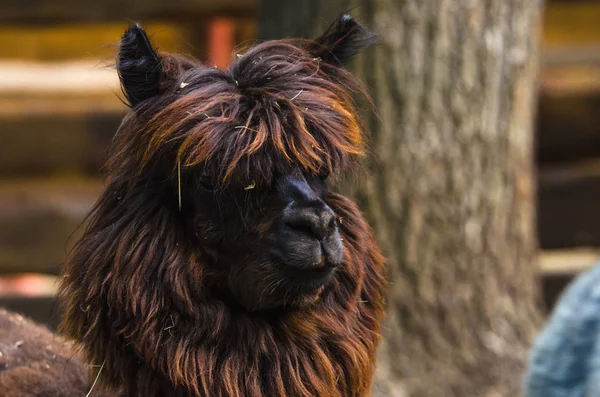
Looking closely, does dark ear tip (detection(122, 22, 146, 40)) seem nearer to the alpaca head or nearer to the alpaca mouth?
the alpaca head

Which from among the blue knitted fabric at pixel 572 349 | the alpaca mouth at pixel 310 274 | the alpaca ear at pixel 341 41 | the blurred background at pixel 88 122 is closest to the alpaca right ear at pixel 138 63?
the alpaca ear at pixel 341 41

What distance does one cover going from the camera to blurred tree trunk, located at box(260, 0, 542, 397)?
4.69 metres

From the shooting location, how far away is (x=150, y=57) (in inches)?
113

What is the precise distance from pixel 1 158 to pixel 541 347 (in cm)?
528

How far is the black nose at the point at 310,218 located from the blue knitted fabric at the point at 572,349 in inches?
30.1

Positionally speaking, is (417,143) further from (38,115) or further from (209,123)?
(38,115)

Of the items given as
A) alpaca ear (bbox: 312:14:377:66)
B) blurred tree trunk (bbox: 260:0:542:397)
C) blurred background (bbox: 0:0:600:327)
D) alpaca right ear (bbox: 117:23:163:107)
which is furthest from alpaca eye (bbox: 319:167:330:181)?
blurred background (bbox: 0:0:600:327)

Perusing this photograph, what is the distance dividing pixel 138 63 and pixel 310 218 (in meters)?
0.76

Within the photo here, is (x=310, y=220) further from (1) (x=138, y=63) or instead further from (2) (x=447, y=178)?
(2) (x=447, y=178)

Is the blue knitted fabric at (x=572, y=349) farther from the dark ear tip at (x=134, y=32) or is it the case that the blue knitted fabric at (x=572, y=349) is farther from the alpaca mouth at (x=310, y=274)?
the dark ear tip at (x=134, y=32)

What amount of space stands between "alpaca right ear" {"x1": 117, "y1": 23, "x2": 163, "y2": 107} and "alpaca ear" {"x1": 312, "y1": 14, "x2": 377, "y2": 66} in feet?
1.95

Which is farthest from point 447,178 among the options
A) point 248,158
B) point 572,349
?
point 248,158

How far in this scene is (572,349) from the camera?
2721 millimetres

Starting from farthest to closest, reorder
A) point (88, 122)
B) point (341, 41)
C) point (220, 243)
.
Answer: point (88, 122)
point (341, 41)
point (220, 243)
